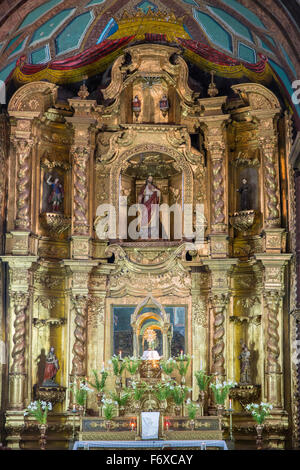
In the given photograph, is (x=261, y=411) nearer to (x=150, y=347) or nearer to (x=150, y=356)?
(x=150, y=356)

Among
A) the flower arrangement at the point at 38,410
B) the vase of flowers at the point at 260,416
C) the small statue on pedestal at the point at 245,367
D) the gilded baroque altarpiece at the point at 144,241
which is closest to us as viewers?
the vase of flowers at the point at 260,416

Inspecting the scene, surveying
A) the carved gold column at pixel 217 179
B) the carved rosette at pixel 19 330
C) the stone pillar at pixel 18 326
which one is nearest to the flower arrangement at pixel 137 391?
the stone pillar at pixel 18 326

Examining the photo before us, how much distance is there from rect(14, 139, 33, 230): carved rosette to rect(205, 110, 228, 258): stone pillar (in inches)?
195

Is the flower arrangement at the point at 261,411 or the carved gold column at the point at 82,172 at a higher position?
the carved gold column at the point at 82,172

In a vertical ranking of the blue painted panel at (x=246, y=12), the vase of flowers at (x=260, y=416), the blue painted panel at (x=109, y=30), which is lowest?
the vase of flowers at (x=260, y=416)

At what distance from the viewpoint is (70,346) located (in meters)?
22.3

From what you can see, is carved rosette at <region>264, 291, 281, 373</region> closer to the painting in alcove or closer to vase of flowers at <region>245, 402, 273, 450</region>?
vase of flowers at <region>245, 402, 273, 450</region>

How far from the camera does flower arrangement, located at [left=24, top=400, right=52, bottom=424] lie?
63.0 ft

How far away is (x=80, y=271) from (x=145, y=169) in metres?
3.89

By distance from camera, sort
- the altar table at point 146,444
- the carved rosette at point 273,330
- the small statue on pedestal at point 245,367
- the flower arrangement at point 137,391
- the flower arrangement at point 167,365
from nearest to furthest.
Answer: the altar table at point 146,444, the flower arrangement at point 137,391, the flower arrangement at point 167,365, the carved rosette at point 273,330, the small statue on pedestal at point 245,367

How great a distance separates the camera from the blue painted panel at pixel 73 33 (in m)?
21.6

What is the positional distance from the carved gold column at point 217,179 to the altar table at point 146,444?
230 inches

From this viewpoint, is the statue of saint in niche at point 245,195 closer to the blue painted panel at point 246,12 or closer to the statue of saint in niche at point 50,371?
the blue painted panel at point 246,12

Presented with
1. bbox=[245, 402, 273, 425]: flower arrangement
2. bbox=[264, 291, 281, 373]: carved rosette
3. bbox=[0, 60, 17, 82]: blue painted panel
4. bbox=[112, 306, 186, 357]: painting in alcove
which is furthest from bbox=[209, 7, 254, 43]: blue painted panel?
bbox=[245, 402, 273, 425]: flower arrangement
